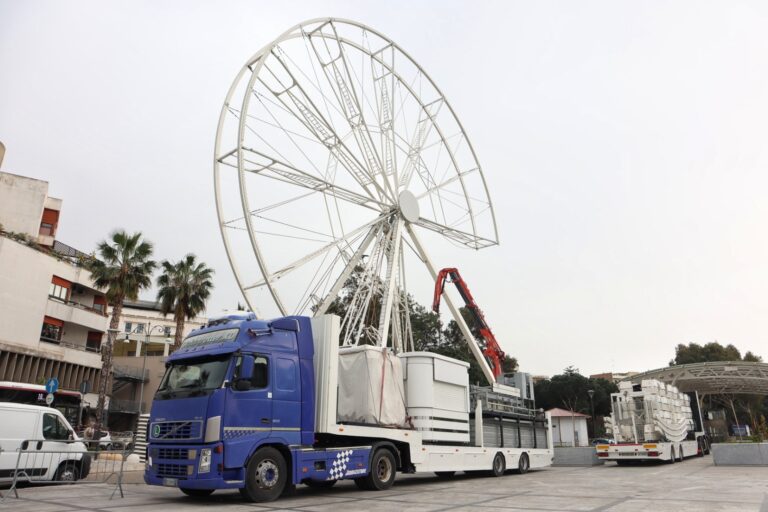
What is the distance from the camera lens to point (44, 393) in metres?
22.5

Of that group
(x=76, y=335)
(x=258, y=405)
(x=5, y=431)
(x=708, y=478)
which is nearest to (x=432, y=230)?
(x=708, y=478)

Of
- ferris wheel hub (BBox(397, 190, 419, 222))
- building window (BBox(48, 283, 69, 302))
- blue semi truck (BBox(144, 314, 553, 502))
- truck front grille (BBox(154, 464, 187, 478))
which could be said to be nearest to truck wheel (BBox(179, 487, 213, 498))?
blue semi truck (BBox(144, 314, 553, 502))

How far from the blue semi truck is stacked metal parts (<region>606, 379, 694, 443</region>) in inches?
594

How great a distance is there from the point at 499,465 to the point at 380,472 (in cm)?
667

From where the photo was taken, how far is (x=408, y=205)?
2361 centimetres

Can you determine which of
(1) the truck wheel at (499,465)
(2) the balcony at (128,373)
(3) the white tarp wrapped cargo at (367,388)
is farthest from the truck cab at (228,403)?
(2) the balcony at (128,373)

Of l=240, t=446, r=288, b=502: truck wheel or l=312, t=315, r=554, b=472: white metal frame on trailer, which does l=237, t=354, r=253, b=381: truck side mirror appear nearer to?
l=240, t=446, r=288, b=502: truck wheel

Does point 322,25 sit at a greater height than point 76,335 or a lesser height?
greater

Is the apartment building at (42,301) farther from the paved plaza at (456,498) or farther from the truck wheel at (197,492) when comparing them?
the truck wheel at (197,492)

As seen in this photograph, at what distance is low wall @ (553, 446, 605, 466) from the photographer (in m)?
27.5

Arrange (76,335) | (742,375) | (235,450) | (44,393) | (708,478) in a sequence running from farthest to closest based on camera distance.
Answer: (76,335), (742,375), (44,393), (708,478), (235,450)

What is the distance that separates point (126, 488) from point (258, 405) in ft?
→ 18.1

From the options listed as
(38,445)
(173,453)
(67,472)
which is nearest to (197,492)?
(173,453)

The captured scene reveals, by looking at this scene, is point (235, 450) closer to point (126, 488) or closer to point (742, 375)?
point (126, 488)
